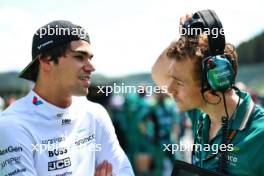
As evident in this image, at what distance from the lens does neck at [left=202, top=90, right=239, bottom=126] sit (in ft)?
9.52

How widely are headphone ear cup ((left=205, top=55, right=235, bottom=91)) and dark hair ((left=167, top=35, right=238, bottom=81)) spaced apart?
85mm

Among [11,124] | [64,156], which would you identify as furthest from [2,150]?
[64,156]

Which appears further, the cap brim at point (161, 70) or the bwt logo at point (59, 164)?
the cap brim at point (161, 70)

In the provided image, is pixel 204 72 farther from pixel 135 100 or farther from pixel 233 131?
pixel 135 100

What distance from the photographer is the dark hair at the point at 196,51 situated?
294 centimetres

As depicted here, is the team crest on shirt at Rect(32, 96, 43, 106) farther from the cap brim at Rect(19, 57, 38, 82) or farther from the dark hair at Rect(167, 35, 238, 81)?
the dark hair at Rect(167, 35, 238, 81)

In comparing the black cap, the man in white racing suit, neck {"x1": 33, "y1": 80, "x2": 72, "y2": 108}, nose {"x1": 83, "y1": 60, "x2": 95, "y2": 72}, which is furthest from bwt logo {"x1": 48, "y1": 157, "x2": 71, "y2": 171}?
the black cap

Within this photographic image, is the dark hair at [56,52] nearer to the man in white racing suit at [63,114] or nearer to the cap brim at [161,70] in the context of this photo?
the man in white racing suit at [63,114]

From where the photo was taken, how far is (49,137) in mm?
3121

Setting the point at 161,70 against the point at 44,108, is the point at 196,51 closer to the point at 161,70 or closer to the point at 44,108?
the point at 161,70

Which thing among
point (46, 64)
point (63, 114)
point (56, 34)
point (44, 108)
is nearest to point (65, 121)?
point (63, 114)

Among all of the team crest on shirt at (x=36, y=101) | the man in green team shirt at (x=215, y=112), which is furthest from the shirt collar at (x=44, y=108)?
the man in green team shirt at (x=215, y=112)

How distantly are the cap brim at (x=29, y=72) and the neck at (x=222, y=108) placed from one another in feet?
3.60

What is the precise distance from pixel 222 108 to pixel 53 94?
100 centimetres
